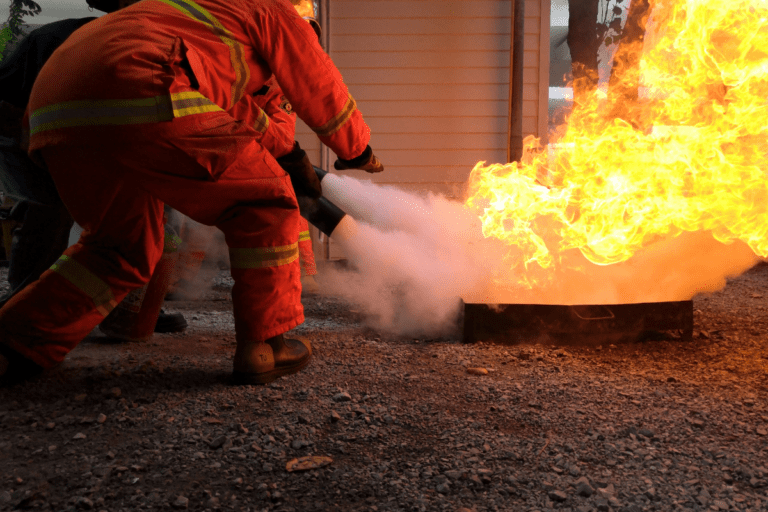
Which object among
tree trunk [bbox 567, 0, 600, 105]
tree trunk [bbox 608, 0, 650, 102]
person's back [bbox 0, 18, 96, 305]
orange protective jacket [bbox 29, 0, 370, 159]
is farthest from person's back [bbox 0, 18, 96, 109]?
tree trunk [bbox 567, 0, 600, 105]

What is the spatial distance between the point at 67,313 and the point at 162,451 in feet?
2.70

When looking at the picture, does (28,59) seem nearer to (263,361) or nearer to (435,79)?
(263,361)

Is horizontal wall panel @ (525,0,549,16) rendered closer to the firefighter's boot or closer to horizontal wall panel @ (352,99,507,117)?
horizontal wall panel @ (352,99,507,117)

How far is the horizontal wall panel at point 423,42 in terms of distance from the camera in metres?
6.66

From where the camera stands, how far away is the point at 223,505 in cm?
172

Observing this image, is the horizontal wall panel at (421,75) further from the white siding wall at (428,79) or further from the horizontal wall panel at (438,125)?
the horizontal wall panel at (438,125)

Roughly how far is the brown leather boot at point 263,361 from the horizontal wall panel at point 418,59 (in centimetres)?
483

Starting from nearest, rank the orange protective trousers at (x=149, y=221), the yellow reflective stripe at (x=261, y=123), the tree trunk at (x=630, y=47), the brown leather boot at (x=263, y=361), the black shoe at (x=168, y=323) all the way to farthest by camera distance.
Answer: the orange protective trousers at (x=149, y=221), the brown leather boot at (x=263, y=361), the yellow reflective stripe at (x=261, y=123), the black shoe at (x=168, y=323), the tree trunk at (x=630, y=47)

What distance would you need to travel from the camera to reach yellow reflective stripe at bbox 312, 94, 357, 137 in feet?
8.98

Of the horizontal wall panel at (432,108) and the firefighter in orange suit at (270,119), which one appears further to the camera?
the horizontal wall panel at (432,108)

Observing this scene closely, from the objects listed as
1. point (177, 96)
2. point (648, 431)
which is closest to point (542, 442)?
point (648, 431)

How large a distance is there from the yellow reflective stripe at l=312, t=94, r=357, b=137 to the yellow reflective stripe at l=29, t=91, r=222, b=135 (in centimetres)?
68

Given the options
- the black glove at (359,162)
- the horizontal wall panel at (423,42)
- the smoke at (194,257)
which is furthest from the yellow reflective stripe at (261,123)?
the horizontal wall panel at (423,42)

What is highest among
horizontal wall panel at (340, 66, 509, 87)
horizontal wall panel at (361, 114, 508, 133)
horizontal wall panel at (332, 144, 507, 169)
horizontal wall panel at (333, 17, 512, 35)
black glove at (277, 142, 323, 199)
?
horizontal wall panel at (333, 17, 512, 35)
